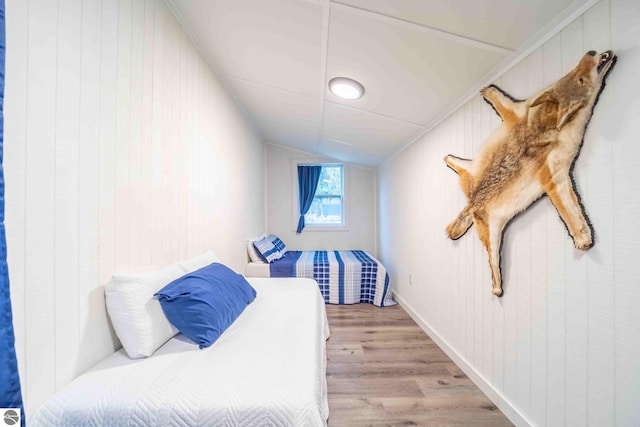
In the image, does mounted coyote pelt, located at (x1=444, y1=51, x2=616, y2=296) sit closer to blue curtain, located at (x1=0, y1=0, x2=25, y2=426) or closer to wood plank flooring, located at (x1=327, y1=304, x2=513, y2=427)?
wood plank flooring, located at (x1=327, y1=304, x2=513, y2=427)

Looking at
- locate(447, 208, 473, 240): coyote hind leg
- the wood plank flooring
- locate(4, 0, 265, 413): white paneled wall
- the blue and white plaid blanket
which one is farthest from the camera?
the blue and white plaid blanket

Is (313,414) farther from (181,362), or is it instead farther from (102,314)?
(102,314)

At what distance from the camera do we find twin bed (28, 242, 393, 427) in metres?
0.81

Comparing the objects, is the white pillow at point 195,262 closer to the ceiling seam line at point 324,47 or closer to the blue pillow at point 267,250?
the blue pillow at point 267,250

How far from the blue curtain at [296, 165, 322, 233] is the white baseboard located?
2616mm

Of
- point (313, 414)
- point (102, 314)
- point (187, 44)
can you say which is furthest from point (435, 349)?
point (187, 44)

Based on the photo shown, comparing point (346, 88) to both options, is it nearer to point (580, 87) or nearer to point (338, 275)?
point (580, 87)

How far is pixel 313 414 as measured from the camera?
2.69 ft

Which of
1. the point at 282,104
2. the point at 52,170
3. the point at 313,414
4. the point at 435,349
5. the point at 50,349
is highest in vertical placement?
the point at 282,104

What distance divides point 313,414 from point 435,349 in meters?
1.75

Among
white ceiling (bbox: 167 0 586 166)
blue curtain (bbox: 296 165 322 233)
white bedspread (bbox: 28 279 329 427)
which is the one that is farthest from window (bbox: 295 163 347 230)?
white bedspread (bbox: 28 279 329 427)

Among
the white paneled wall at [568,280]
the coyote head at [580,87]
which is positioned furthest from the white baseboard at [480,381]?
the coyote head at [580,87]

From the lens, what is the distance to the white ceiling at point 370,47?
1.16 metres

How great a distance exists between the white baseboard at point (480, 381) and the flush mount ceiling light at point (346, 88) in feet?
7.29
